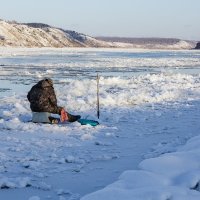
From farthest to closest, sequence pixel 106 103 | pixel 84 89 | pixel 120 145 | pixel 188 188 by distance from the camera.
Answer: pixel 84 89, pixel 106 103, pixel 120 145, pixel 188 188

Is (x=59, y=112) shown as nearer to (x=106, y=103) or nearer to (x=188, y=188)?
(x=106, y=103)

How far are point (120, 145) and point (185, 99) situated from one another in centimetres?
760

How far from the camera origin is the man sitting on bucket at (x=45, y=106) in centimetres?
1127

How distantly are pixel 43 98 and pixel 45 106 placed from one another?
192 millimetres

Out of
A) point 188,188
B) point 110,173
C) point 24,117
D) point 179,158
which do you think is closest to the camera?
point 188,188

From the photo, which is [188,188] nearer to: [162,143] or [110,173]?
[110,173]

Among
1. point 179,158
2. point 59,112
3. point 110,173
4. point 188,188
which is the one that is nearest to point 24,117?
point 59,112

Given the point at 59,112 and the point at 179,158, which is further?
the point at 59,112

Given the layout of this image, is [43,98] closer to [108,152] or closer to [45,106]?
[45,106]

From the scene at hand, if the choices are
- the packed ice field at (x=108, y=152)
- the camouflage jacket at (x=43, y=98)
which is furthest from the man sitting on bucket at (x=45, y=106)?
the packed ice field at (x=108, y=152)

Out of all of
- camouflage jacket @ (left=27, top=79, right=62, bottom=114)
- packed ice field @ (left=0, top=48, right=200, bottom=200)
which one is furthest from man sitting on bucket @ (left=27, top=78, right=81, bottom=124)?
packed ice field @ (left=0, top=48, right=200, bottom=200)

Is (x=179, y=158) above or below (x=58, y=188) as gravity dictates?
above

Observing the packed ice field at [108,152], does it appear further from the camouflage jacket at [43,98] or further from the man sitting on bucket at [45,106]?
the camouflage jacket at [43,98]

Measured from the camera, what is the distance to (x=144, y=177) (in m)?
5.68
